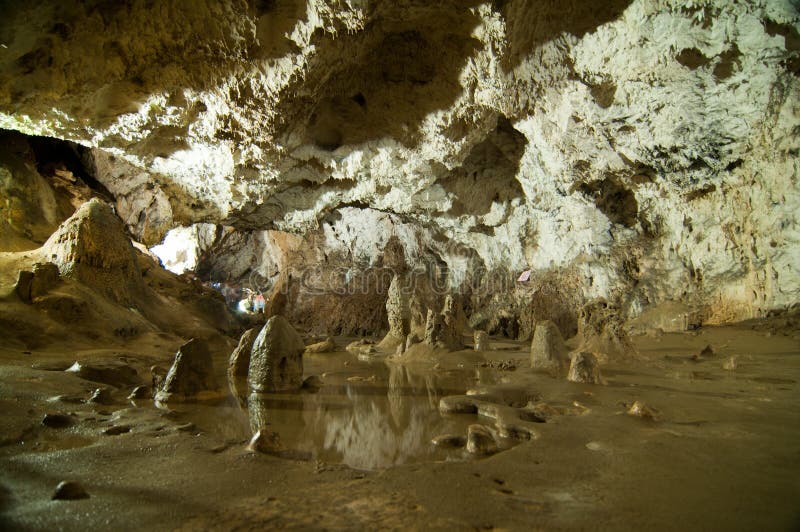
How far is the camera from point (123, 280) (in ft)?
27.4

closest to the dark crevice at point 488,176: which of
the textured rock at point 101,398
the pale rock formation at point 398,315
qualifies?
the pale rock formation at point 398,315

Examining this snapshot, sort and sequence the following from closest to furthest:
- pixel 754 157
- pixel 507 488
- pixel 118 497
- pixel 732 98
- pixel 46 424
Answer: pixel 118 497 < pixel 507 488 < pixel 46 424 < pixel 732 98 < pixel 754 157

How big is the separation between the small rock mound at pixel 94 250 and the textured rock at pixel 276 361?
4.58 metres

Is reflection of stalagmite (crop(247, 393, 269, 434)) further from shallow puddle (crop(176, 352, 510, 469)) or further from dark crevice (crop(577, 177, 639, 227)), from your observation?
dark crevice (crop(577, 177, 639, 227))

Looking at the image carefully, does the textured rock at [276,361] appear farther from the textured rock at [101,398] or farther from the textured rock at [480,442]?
the textured rock at [480,442]

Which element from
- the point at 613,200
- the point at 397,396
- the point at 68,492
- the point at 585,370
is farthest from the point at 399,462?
the point at 613,200

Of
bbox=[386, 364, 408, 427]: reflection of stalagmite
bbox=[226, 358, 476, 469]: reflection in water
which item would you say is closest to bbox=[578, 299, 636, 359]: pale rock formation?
bbox=[226, 358, 476, 469]: reflection in water

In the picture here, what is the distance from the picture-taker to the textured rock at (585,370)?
15.4 feet

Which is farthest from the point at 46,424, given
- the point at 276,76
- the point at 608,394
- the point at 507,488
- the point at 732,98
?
the point at 732,98

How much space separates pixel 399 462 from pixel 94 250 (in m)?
7.65

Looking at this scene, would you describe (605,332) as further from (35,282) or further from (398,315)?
Answer: (35,282)

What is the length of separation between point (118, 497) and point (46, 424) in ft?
4.89

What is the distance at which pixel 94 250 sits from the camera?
7.60 metres

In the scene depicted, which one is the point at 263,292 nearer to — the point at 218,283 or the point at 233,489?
the point at 218,283
